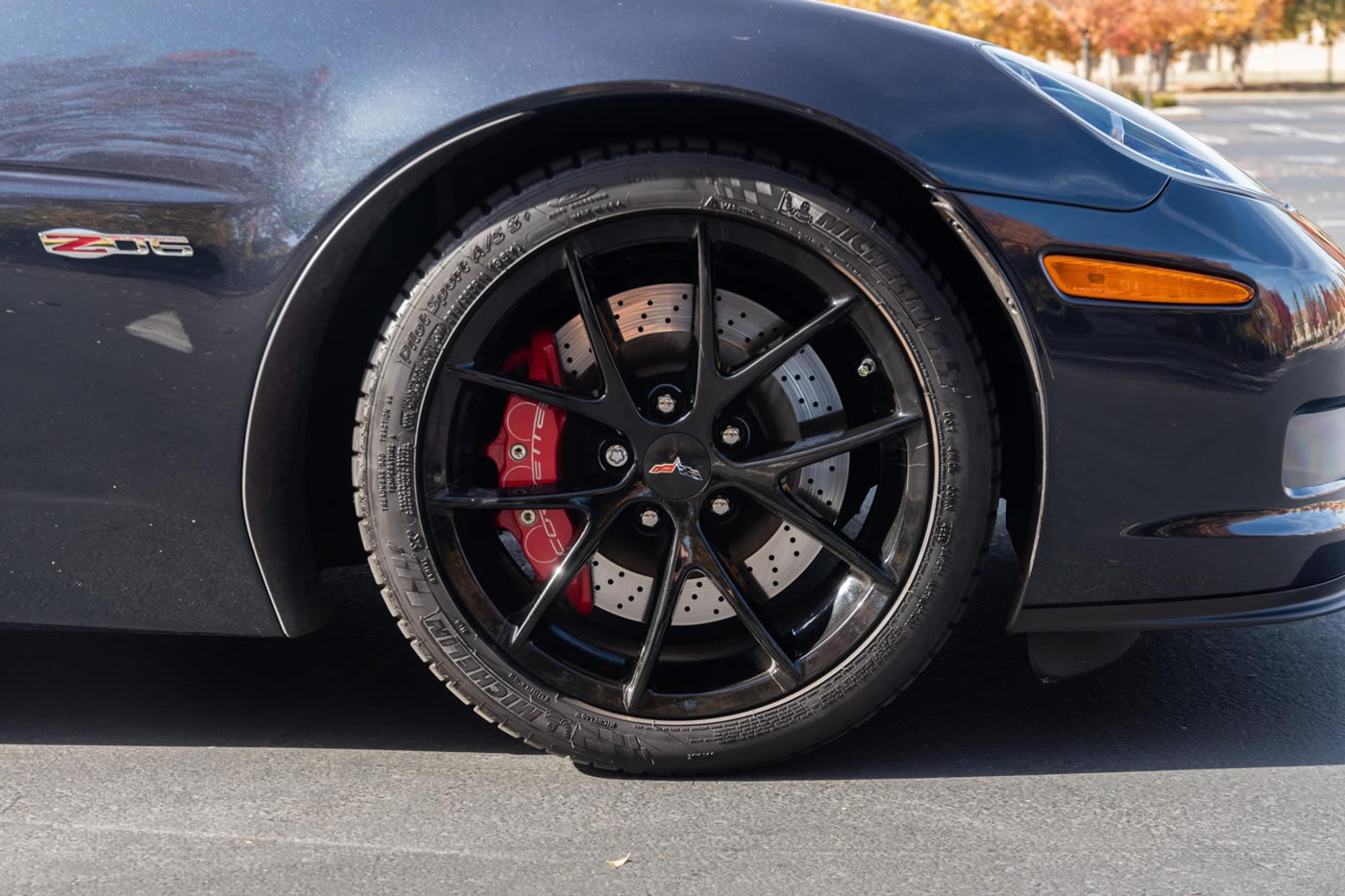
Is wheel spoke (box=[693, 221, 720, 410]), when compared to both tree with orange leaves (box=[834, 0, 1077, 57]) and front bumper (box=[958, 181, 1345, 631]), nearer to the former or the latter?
front bumper (box=[958, 181, 1345, 631])

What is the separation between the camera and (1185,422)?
209cm

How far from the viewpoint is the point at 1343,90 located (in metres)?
43.7

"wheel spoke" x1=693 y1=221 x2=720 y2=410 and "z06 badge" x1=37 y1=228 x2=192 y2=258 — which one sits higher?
"z06 badge" x1=37 y1=228 x2=192 y2=258

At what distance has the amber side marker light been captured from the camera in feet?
6.75

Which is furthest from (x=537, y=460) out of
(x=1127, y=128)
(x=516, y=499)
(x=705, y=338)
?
(x=1127, y=128)

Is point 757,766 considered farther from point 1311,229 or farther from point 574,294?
point 1311,229

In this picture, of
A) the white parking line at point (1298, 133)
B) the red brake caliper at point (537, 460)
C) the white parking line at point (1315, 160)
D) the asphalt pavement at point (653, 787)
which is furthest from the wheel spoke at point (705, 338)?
the white parking line at point (1298, 133)

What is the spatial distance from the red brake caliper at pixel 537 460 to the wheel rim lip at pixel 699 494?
0.13 meters

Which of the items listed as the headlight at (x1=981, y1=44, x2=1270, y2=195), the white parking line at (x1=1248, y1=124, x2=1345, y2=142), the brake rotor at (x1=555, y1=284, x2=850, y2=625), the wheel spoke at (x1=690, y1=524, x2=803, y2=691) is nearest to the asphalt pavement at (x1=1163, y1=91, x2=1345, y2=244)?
the white parking line at (x1=1248, y1=124, x2=1345, y2=142)

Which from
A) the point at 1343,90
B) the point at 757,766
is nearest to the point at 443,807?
the point at 757,766

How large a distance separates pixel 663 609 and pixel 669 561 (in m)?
0.07

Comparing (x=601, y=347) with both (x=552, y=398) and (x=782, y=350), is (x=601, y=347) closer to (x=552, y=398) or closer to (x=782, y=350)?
(x=552, y=398)

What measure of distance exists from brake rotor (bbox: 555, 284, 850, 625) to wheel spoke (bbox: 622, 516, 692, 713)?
7 cm

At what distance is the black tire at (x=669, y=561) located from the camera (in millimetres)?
2084
